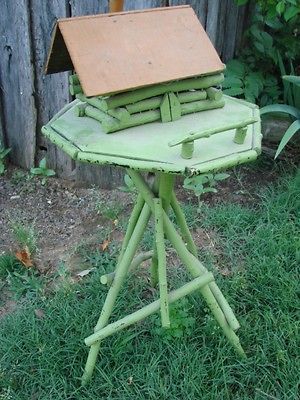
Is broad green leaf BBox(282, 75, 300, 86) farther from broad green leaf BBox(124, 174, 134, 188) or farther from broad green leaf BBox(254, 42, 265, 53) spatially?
broad green leaf BBox(124, 174, 134, 188)

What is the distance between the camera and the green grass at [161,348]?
2068 mm

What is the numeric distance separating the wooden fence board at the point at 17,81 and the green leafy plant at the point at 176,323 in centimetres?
143

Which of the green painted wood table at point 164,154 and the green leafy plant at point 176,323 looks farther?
the green leafy plant at point 176,323

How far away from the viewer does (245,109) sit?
1.80 metres

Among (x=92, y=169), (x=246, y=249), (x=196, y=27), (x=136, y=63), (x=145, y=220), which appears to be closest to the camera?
(x=136, y=63)

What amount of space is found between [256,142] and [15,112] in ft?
6.17

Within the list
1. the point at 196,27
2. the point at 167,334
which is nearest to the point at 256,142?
the point at 196,27

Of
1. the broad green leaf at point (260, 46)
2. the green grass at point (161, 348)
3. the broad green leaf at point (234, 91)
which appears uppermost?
the broad green leaf at point (260, 46)

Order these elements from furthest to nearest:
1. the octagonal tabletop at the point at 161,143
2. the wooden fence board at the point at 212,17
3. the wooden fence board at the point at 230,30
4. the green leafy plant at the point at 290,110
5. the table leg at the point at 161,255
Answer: the wooden fence board at the point at 230,30 < the wooden fence board at the point at 212,17 < the green leafy plant at the point at 290,110 < the table leg at the point at 161,255 < the octagonal tabletop at the point at 161,143

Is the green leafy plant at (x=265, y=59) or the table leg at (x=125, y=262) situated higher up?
the green leafy plant at (x=265, y=59)

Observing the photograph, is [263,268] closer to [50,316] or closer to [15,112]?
[50,316]

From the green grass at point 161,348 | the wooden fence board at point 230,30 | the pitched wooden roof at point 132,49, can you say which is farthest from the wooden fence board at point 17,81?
the pitched wooden roof at point 132,49

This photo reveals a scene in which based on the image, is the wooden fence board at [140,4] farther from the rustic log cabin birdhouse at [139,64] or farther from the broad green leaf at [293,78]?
the rustic log cabin birdhouse at [139,64]

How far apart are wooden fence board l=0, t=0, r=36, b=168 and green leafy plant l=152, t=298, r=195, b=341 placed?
143 centimetres
